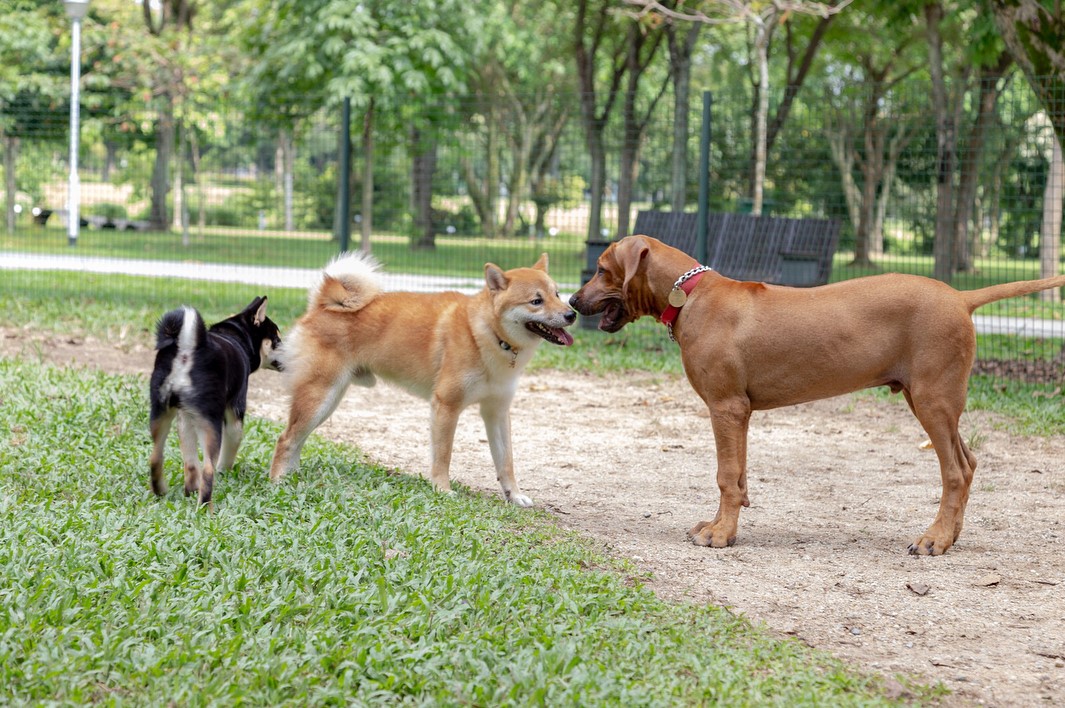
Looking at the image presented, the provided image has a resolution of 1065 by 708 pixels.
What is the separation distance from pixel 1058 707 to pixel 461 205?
49.8ft

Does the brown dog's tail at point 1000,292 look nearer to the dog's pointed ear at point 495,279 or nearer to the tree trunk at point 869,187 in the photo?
the dog's pointed ear at point 495,279

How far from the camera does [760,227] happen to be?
46.9 feet

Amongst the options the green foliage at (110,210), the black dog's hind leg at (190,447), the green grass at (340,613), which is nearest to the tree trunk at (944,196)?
the green grass at (340,613)

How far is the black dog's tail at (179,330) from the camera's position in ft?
18.4

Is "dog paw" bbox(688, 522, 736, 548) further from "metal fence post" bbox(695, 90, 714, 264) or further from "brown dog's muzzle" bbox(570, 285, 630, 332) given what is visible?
"metal fence post" bbox(695, 90, 714, 264)

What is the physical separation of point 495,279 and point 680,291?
1.06m

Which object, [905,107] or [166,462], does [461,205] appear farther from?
[166,462]

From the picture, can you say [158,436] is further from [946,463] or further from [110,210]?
[110,210]

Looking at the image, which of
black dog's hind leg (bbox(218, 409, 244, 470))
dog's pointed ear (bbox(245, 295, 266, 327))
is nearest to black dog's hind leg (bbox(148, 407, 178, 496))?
black dog's hind leg (bbox(218, 409, 244, 470))

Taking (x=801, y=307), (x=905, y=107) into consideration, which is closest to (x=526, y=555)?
(x=801, y=307)

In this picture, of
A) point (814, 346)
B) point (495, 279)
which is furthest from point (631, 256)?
point (814, 346)

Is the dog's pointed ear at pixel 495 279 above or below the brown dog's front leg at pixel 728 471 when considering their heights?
above

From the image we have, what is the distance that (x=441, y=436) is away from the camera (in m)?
6.59

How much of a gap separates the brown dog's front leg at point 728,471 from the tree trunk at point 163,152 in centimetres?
1542
